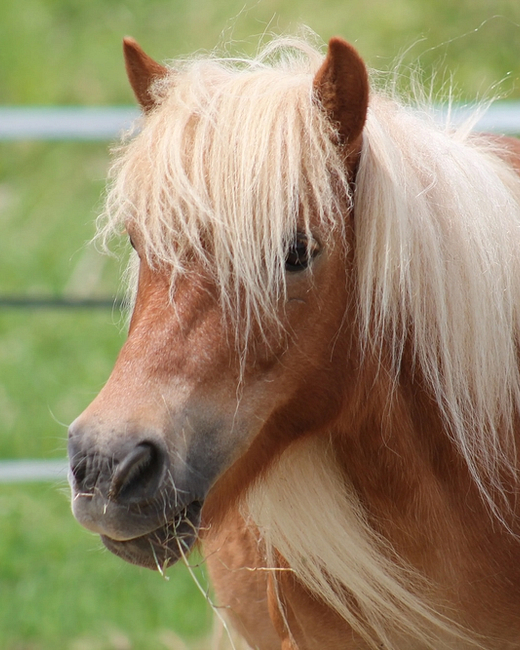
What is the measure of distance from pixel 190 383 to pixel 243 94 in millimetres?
615

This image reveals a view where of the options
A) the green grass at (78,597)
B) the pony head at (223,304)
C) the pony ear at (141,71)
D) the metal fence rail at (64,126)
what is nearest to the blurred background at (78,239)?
the green grass at (78,597)

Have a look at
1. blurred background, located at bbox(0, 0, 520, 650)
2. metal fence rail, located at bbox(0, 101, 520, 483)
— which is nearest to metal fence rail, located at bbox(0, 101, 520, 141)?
metal fence rail, located at bbox(0, 101, 520, 483)

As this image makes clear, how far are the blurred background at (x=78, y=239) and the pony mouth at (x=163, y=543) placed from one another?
2.11ft

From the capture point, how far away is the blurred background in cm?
383

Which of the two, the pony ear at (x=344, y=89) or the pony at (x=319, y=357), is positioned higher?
the pony ear at (x=344, y=89)

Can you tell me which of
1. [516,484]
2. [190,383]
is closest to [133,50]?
[190,383]

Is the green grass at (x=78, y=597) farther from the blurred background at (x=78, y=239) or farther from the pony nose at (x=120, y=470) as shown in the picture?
the pony nose at (x=120, y=470)

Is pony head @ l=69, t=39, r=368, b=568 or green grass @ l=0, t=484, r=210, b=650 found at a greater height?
pony head @ l=69, t=39, r=368, b=568

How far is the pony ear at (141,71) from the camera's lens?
207 cm

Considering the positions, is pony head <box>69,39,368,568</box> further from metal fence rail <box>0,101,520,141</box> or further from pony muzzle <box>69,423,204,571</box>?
metal fence rail <box>0,101,520,141</box>

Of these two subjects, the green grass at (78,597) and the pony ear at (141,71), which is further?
the green grass at (78,597)

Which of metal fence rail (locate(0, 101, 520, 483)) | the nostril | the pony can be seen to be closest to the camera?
the nostril

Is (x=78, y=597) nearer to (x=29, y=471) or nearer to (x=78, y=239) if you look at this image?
(x=29, y=471)

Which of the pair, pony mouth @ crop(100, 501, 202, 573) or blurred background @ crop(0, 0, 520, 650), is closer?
pony mouth @ crop(100, 501, 202, 573)
